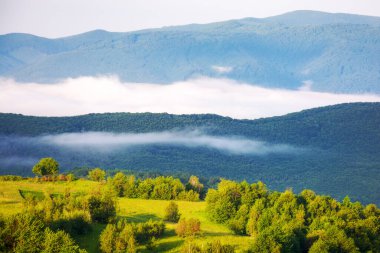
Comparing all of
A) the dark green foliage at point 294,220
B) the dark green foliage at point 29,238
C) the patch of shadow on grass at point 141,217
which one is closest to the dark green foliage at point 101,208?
the patch of shadow on grass at point 141,217

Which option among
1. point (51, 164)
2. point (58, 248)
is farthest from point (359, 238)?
point (51, 164)

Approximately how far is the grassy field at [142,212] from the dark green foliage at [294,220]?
5.97 ft

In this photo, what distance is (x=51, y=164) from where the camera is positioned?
89.1 meters

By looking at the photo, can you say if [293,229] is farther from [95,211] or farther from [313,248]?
[95,211]

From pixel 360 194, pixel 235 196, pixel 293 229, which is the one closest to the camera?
pixel 293 229

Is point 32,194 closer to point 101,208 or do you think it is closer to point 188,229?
point 101,208

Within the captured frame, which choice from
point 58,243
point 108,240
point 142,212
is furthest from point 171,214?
point 58,243

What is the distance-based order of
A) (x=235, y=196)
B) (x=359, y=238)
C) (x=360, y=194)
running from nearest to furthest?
(x=359, y=238) < (x=235, y=196) < (x=360, y=194)

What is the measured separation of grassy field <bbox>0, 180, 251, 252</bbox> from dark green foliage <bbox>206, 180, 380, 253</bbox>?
1820 millimetres

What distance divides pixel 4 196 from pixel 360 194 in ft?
407

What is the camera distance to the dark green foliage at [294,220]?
62969 millimetres

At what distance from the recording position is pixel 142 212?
74.2 m

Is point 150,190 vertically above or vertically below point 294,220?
above

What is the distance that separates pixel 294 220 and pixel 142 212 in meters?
16.3
